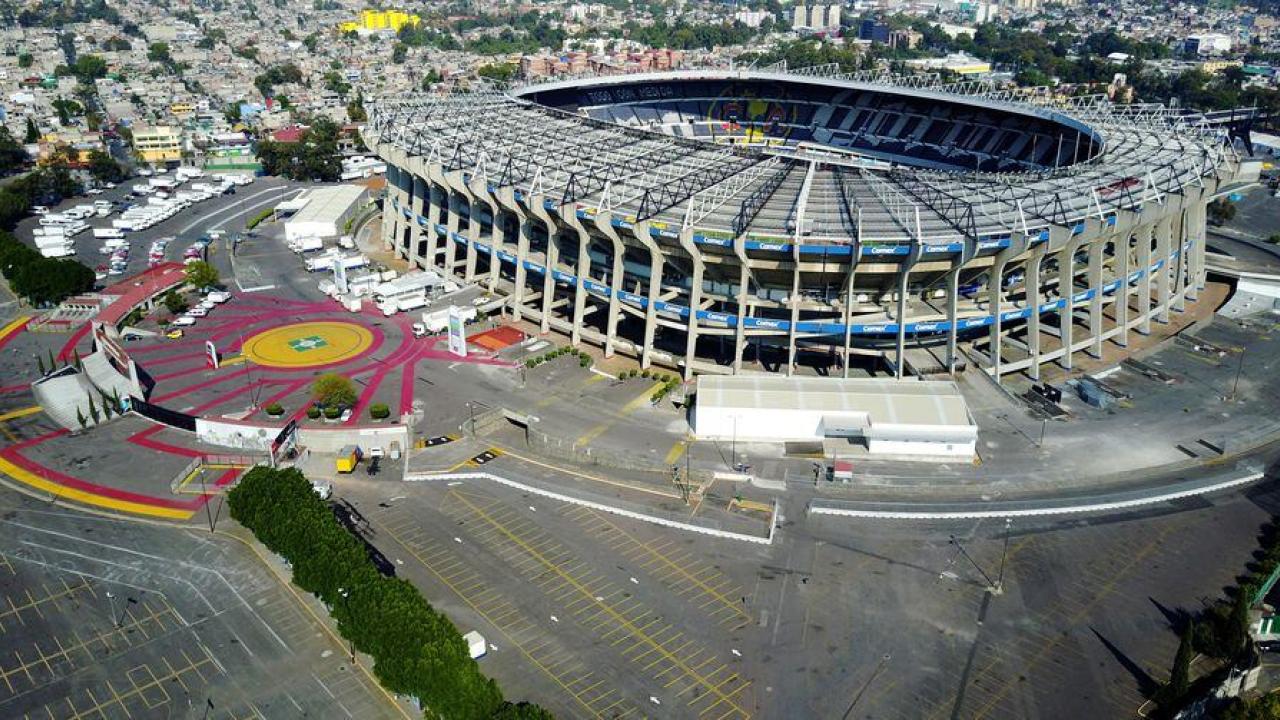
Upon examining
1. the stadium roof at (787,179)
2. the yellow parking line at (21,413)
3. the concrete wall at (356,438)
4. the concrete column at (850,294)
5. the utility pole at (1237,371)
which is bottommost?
the utility pole at (1237,371)

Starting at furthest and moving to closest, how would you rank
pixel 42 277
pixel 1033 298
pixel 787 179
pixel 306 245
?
pixel 306 245, pixel 42 277, pixel 787 179, pixel 1033 298

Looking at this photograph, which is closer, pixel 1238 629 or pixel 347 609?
pixel 1238 629

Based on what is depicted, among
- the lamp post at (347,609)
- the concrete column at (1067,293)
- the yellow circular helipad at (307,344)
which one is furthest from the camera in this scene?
the yellow circular helipad at (307,344)

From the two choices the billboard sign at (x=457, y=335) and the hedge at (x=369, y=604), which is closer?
the hedge at (x=369, y=604)

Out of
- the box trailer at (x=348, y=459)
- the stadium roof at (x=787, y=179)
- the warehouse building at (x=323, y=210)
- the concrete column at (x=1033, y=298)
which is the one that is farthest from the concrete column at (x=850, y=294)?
the warehouse building at (x=323, y=210)

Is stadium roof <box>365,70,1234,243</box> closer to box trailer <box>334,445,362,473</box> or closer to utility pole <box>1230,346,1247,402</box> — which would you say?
utility pole <box>1230,346,1247,402</box>

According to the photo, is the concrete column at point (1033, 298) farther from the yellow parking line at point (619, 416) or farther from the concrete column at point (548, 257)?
the concrete column at point (548, 257)

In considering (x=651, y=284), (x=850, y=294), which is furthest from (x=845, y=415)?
(x=651, y=284)

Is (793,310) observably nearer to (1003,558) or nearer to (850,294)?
(850,294)
